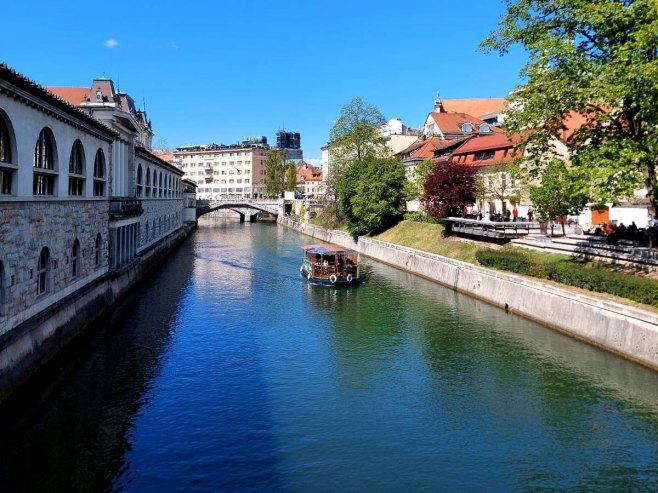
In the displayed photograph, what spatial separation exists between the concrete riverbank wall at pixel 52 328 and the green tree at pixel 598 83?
26.1 meters

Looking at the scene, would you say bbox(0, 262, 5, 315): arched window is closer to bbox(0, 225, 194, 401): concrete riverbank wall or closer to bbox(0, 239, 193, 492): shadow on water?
bbox(0, 225, 194, 401): concrete riverbank wall

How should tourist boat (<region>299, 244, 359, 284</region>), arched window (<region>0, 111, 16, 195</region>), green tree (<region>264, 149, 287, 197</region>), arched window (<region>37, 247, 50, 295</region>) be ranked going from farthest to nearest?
green tree (<region>264, 149, 287, 197</region>)
tourist boat (<region>299, 244, 359, 284</region>)
arched window (<region>37, 247, 50, 295</region>)
arched window (<region>0, 111, 16, 195</region>)

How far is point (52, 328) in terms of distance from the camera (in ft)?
84.7

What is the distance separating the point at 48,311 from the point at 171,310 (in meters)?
14.7

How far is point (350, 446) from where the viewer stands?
18.3 metres

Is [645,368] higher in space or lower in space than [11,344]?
lower

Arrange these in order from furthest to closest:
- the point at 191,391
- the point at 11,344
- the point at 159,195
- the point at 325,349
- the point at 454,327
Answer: the point at 159,195 < the point at 454,327 < the point at 325,349 < the point at 191,391 < the point at 11,344

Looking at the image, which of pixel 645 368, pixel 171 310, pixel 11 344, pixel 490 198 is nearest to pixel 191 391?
pixel 11 344

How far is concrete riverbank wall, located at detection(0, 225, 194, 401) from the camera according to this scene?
68.4 ft

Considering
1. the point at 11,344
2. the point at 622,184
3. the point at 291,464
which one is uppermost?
the point at 622,184

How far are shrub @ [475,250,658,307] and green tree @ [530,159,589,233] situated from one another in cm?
334

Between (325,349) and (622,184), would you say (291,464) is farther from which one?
(622,184)

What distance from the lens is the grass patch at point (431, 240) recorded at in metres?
51.2

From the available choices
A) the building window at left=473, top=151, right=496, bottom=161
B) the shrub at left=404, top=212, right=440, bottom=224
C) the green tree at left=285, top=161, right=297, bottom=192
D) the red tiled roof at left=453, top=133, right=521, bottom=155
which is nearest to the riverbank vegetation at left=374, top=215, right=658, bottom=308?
the shrub at left=404, top=212, right=440, bottom=224
